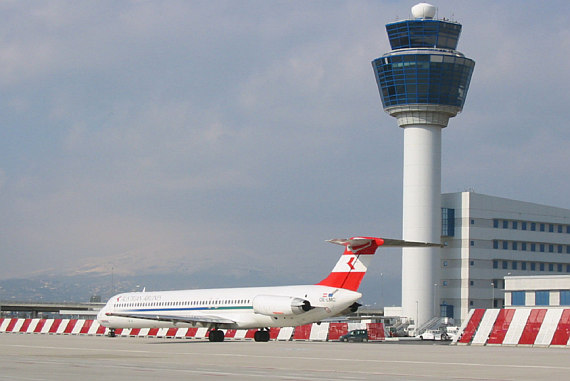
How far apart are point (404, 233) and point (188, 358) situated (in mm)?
66847

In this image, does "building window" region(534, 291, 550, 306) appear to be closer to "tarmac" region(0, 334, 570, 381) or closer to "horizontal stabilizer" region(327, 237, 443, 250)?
"horizontal stabilizer" region(327, 237, 443, 250)

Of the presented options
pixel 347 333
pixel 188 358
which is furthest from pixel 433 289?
pixel 188 358

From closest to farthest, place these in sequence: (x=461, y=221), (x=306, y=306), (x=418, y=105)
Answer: (x=306, y=306)
(x=418, y=105)
(x=461, y=221)

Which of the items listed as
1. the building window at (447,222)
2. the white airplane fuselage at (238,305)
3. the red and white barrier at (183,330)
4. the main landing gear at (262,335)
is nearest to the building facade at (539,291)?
the building window at (447,222)

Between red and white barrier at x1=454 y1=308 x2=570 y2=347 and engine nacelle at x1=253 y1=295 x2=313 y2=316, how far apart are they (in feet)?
24.4

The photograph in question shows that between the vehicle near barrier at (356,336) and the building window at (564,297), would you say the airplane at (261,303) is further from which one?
the building window at (564,297)

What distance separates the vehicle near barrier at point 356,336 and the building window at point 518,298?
34432 millimetres

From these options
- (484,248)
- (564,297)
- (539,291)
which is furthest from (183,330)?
(484,248)

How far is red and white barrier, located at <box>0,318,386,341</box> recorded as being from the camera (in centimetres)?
4703

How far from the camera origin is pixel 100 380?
1739 cm

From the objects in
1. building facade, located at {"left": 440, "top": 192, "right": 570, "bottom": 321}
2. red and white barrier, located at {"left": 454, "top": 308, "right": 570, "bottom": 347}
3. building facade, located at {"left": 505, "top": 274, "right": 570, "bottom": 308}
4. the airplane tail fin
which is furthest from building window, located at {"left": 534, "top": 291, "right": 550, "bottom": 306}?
the airplane tail fin

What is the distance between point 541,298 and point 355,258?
45101 mm

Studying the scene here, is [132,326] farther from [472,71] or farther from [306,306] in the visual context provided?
[472,71]

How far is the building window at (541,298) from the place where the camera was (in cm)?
7756
